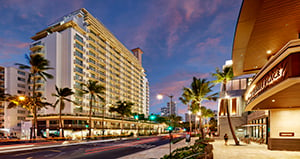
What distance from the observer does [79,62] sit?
6675 centimetres

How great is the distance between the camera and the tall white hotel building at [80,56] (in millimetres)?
62062

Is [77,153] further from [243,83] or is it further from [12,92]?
[12,92]

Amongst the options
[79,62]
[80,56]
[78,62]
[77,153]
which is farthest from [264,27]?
[80,56]

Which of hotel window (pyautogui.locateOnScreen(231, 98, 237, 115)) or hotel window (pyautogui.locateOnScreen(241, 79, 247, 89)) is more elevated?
hotel window (pyautogui.locateOnScreen(241, 79, 247, 89))

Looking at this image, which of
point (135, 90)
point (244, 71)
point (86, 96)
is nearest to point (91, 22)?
point (86, 96)

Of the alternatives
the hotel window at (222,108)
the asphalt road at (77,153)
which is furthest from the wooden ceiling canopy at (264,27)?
the hotel window at (222,108)

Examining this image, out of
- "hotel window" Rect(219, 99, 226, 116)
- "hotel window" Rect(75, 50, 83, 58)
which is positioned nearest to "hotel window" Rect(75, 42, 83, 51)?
"hotel window" Rect(75, 50, 83, 58)

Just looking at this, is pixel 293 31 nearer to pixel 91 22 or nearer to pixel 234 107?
pixel 234 107

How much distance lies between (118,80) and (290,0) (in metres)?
89.5

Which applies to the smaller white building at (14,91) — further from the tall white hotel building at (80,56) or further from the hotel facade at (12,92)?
the tall white hotel building at (80,56)

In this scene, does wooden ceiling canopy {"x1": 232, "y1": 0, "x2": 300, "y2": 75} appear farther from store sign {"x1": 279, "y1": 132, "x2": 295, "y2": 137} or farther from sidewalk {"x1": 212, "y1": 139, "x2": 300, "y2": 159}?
sidewalk {"x1": 212, "y1": 139, "x2": 300, "y2": 159}

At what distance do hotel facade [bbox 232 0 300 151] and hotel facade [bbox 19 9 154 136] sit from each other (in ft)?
156

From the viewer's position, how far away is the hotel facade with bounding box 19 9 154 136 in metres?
59.9

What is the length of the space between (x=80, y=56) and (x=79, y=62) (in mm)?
2113
